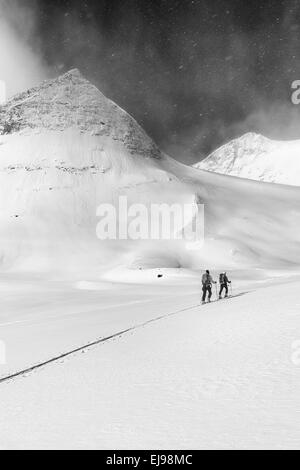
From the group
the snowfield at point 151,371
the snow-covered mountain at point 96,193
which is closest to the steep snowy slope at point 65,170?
the snow-covered mountain at point 96,193

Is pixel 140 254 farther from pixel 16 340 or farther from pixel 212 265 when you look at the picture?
pixel 16 340

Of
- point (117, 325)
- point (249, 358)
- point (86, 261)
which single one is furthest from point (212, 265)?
point (249, 358)

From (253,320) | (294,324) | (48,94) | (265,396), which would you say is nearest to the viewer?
(265,396)

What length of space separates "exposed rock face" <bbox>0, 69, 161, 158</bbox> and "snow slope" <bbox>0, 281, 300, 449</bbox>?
484ft

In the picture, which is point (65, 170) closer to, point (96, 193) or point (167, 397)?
point (96, 193)

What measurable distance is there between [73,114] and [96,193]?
46.3 metres

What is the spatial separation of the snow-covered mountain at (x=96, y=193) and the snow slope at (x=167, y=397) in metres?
79.4

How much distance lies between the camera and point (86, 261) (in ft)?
335

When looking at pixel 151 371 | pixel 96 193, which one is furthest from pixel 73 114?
pixel 151 371

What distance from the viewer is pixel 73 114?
166 m

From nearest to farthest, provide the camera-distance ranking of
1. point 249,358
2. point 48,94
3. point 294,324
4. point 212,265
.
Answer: point 249,358, point 294,324, point 212,265, point 48,94

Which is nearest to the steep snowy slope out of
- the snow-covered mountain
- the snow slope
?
the snow-covered mountain

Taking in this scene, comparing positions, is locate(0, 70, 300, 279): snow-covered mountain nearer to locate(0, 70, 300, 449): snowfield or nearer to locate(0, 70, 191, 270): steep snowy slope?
locate(0, 70, 191, 270): steep snowy slope
